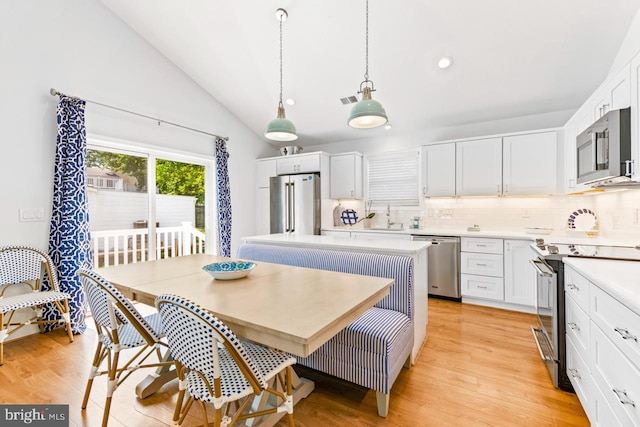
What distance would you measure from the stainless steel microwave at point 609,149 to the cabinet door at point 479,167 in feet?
4.37

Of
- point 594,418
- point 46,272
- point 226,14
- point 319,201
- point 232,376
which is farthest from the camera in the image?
point 319,201

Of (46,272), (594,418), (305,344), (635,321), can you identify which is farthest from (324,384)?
(46,272)

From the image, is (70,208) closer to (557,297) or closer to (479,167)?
(557,297)

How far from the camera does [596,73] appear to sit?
118 inches

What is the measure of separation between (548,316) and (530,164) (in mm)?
2160

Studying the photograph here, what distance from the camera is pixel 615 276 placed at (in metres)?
1.40

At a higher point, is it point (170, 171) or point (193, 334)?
point (170, 171)

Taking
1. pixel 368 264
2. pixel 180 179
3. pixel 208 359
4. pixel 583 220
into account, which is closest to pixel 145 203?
pixel 180 179

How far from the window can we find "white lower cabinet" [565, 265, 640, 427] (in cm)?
427

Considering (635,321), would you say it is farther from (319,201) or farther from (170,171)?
(170,171)

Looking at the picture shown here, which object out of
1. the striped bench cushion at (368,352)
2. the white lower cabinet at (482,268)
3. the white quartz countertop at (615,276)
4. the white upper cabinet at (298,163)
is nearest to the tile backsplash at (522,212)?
the white lower cabinet at (482,268)

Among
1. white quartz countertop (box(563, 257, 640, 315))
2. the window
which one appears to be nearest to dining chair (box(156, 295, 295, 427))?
white quartz countertop (box(563, 257, 640, 315))

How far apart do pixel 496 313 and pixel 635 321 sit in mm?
2593

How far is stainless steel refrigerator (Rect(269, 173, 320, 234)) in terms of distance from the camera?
4707 mm
